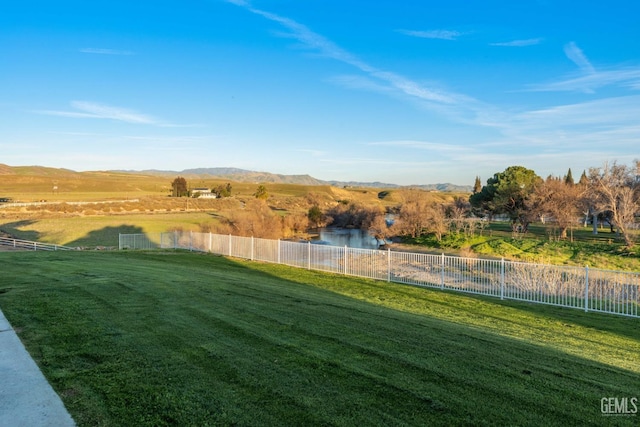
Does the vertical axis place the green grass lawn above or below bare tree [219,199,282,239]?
above

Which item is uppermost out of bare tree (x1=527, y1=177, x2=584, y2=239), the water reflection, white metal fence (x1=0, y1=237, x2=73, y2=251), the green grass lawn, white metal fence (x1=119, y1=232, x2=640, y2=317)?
bare tree (x1=527, y1=177, x2=584, y2=239)

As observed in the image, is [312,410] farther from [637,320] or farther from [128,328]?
[637,320]

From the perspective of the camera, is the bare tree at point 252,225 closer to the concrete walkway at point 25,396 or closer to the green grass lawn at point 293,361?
the green grass lawn at point 293,361

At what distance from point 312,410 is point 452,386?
66.5 inches

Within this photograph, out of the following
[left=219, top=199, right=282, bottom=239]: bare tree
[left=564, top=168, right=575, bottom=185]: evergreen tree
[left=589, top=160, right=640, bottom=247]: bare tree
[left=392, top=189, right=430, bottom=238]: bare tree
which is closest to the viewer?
[left=589, top=160, right=640, bottom=247]: bare tree

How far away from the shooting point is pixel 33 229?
41.3 m

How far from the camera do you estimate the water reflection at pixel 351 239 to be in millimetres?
46031

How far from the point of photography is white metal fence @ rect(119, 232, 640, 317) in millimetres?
12984

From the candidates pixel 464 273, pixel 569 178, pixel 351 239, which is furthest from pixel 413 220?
pixel 569 178

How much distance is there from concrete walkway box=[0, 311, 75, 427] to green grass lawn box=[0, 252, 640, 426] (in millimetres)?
116

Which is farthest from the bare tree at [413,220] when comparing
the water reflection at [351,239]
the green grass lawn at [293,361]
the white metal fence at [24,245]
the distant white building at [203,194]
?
the distant white building at [203,194]

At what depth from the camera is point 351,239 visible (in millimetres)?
51812

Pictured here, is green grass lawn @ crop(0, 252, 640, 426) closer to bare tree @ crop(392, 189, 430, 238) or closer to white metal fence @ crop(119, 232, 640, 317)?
white metal fence @ crop(119, 232, 640, 317)

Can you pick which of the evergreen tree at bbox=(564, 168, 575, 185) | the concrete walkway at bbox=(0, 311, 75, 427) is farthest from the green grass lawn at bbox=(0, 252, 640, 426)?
the evergreen tree at bbox=(564, 168, 575, 185)
